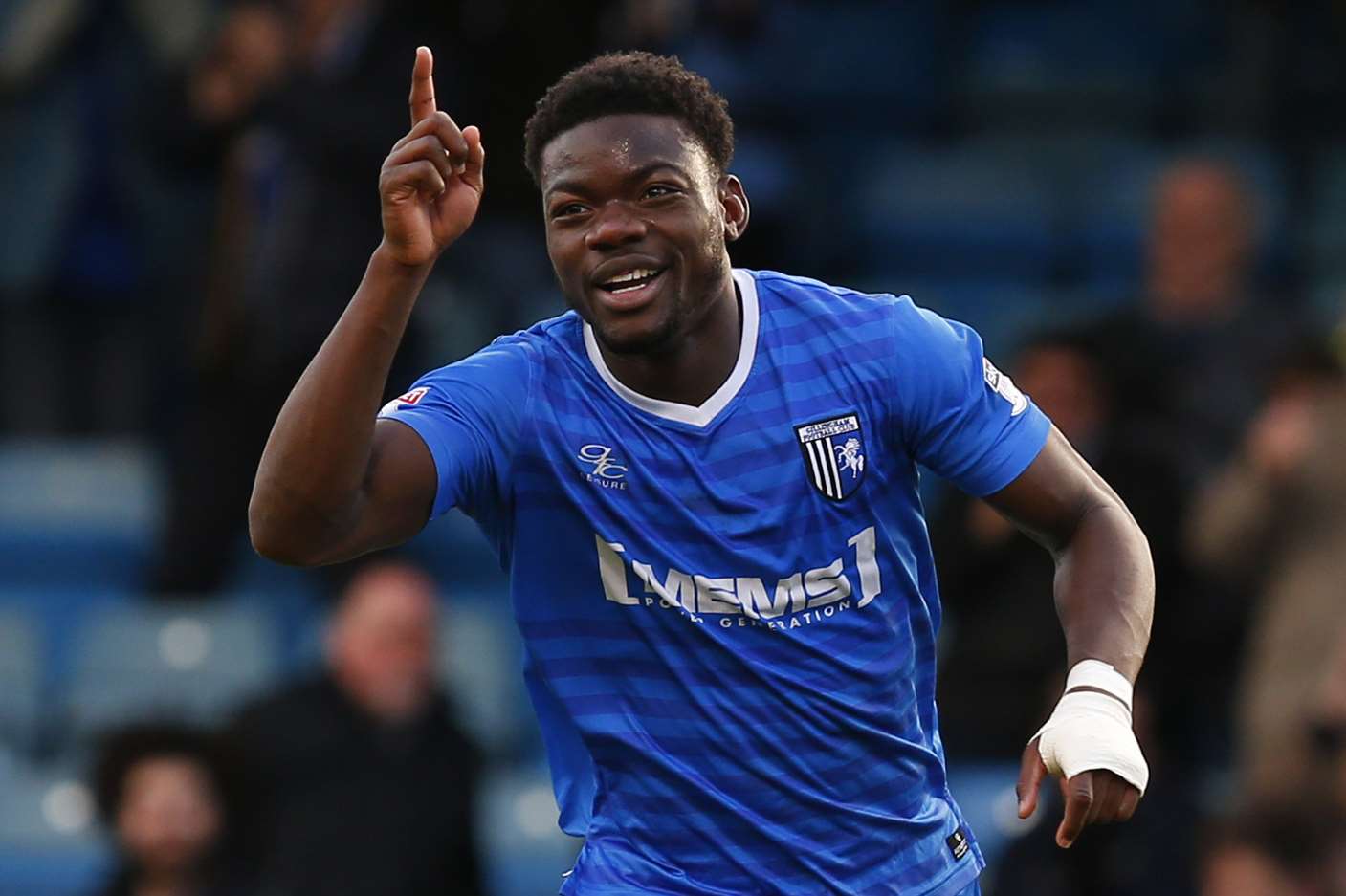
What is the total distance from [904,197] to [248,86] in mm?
2969

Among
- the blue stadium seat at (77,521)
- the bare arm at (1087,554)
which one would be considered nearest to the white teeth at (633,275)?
the bare arm at (1087,554)

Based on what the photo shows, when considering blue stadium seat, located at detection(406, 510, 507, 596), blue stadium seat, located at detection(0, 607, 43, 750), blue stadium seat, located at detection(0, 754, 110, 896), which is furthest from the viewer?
blue stadium seat, located at detection(406, 510, 507, 596)

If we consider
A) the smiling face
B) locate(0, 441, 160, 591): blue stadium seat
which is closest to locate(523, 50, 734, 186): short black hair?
the smiling face

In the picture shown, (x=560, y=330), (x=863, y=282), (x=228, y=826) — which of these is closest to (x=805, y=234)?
(x=863, y=282)

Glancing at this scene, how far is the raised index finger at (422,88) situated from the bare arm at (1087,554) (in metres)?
1.08

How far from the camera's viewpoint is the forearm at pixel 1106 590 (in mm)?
3645

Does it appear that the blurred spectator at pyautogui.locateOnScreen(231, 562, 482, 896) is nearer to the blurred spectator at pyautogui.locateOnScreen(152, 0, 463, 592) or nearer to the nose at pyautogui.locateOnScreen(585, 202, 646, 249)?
the blurred spectator at pyautogui.locateOnScreen(152, 0, 463, 592)

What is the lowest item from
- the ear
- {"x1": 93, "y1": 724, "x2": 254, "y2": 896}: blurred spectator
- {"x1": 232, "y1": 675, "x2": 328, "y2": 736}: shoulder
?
{"x1": 93, "y1": 724, "x2": 254, "y2": 896}: blurred spectator

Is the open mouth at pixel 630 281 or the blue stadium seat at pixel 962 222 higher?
the open mouth at pixel 630 281

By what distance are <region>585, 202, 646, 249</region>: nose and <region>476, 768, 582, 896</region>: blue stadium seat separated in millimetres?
3734

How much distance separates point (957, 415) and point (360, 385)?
0.97m

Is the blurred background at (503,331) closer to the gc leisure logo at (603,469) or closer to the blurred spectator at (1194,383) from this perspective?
the blurred spectator at (1194,383)

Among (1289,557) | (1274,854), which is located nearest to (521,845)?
(1274,854)

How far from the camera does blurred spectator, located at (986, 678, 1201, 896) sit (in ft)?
20.0
